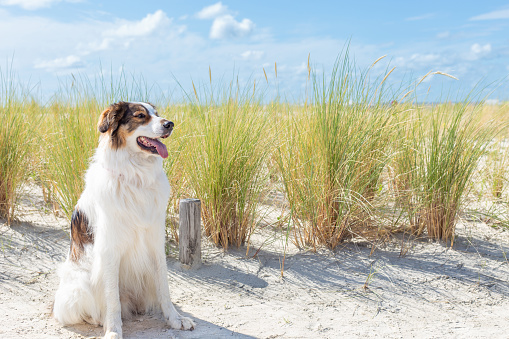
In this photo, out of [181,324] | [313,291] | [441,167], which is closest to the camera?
[181,324]

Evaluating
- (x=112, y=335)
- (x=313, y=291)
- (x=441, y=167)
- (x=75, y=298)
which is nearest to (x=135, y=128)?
(x=75, y=298)

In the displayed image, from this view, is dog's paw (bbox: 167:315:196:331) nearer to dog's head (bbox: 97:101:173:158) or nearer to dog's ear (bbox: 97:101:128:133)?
dog's head (bbox: 97:101:173:158)

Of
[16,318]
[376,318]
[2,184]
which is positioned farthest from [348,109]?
[2,184]

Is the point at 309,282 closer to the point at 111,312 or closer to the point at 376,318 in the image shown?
the point at 376,318

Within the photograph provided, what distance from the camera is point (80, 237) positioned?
2846 millimetres

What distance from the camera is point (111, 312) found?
278 centimetres

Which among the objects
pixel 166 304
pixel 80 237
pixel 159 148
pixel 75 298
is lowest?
pixel 166 304

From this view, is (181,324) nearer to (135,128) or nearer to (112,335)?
(112,335)

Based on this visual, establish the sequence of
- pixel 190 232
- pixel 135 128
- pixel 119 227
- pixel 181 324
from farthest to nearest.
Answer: pixel 190 232 → pixel 181 324 → pixel 119 227 → pixel 135 128

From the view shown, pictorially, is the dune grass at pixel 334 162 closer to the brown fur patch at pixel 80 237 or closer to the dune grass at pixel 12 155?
the brown fur patch at pixel 80 237

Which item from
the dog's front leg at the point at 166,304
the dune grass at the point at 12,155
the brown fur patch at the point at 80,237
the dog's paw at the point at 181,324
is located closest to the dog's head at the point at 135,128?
the brown fur patch at the point at 80,237

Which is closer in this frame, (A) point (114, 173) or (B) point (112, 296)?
(A) point (114, 173)

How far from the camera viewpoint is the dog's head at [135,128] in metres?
2.53

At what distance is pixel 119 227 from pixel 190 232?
3.91ft
